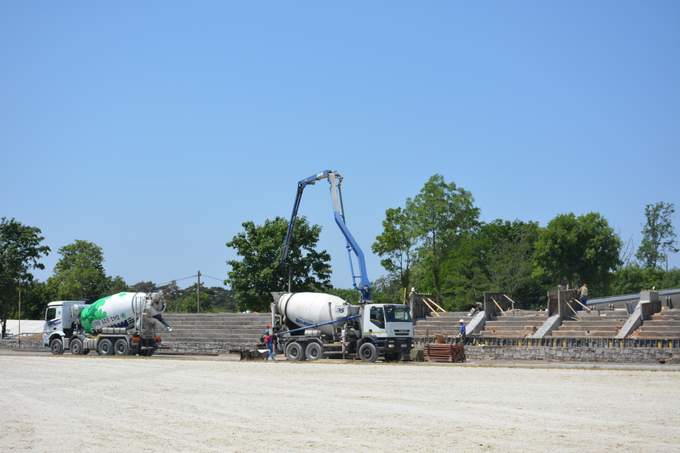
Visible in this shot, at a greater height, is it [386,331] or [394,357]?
[386,331]

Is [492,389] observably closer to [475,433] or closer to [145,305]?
[475,433]

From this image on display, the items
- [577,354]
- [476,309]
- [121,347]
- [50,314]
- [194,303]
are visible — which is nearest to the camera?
[577,354]

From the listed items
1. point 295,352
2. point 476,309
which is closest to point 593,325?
point 476,309

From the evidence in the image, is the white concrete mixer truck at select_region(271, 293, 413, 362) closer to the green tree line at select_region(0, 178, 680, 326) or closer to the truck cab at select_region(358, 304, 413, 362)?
the truck cab at select_region(358, 304, 413, 362)

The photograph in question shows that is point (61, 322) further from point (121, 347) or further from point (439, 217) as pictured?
point (439, 217)

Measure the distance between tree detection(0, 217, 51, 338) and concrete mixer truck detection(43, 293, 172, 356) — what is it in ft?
56.2

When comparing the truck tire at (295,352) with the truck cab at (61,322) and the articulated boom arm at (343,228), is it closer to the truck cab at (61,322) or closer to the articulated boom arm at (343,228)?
the articulated boom arm at (343,228)

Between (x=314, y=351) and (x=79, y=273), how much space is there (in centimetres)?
5730

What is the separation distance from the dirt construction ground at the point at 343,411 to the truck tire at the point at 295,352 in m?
7.78

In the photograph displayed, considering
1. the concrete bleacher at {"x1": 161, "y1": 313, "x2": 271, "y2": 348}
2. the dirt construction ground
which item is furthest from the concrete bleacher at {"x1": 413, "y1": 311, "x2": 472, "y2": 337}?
the dirt construction ground

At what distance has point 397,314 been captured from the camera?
27344 mm

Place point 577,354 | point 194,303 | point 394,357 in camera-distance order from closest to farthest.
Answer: point 577,354 → point 394,357 → point 194,303

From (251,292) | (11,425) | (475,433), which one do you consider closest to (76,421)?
(11,425)

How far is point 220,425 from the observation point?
11.0 metres
